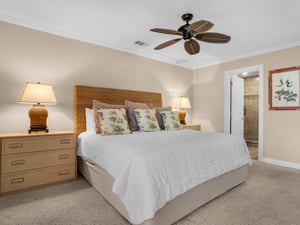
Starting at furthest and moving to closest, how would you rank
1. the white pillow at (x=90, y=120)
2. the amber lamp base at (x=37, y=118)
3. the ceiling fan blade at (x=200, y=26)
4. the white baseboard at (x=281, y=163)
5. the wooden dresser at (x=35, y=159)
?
the white baseboard at (x=281, y=163), the white pillow at (x=90, y=120), the amber lamp base at (x=37, y=118), the wooden dresser at (x=35, y=159), the ceiling fan blade at (x=200, y=26)

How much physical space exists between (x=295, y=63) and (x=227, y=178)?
2791mm

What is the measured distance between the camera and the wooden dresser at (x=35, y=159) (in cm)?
217

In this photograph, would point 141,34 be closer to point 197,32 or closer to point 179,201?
point 197,32

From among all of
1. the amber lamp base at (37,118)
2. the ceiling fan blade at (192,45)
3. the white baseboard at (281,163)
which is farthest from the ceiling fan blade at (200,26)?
the white baseboard at (281,163)

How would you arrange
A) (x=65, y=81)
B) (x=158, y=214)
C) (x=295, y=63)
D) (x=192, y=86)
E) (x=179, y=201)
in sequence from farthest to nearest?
(x=192, y=86) → (x=295, y=63) → (x=65, y=81) → (x=179, y=201) → (x=158, y=214)

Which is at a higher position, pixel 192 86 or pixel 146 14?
pixel 146 14

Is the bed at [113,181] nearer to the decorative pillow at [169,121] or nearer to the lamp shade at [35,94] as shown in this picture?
the lamp shade at [35,94]

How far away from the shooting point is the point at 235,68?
4316 mm

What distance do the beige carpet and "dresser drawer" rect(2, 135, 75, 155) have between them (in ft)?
1.79

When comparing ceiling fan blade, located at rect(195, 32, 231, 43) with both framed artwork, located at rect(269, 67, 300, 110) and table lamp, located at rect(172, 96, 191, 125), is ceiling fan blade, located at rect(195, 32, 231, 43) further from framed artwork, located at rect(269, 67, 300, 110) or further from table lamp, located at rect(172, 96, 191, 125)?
table lamp, located at rect(172, 96, 191, 125)

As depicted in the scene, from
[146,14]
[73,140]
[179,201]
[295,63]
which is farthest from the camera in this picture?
[295,63]

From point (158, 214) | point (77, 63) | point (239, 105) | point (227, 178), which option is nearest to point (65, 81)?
point (77, 63)

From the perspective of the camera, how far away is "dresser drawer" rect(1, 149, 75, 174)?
7.14ft

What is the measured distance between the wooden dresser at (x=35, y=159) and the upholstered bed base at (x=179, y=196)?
300 millimetres
